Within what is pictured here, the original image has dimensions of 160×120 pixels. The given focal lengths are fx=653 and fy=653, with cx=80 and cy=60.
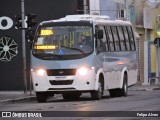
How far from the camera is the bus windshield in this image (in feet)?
84.0

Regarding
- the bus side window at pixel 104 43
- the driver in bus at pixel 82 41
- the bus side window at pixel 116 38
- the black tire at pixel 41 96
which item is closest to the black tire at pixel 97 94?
the bus side window at pixel 104 43

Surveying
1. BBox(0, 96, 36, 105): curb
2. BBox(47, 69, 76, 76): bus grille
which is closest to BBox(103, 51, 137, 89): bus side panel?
BBox(47, 69, 76, 76): bus grille

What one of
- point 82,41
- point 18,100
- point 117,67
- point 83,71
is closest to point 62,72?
point 83,71

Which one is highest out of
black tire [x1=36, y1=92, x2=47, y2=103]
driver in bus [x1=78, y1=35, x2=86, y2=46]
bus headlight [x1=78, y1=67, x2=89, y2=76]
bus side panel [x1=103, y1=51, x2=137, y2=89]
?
→ driver in bus [x1=78, y1=35, x2=86, y2=46]

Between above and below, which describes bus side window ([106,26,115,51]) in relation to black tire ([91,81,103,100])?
above

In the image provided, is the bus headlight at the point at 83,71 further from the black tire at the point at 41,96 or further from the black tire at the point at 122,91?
the black tire at the point at 122,91

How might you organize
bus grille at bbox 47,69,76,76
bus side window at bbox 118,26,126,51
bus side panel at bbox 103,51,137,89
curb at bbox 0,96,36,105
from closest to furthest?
bus grille at bbox 47,69,76,76, curb at bbox 0,96,36,105, bus side panel at bbox 103,51,137,89, bus side window at bbox 118,26,126,51

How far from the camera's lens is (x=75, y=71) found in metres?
25.6

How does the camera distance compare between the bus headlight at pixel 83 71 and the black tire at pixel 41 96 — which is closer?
the bus headlight at pixel 83 71

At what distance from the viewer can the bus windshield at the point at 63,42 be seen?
25609 mm

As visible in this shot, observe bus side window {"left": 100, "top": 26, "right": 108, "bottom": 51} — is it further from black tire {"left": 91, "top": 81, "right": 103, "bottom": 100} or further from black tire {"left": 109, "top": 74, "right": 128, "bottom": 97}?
black tire {"left": 109, "top": 74, "right": 128, "bottom": 97}

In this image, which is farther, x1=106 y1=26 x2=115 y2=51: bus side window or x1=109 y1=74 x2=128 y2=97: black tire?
x1=109 y1=74 x2=128 y2=97: black tire

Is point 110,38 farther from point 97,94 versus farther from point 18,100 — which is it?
point 18,100

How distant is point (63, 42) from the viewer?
2572 cm
